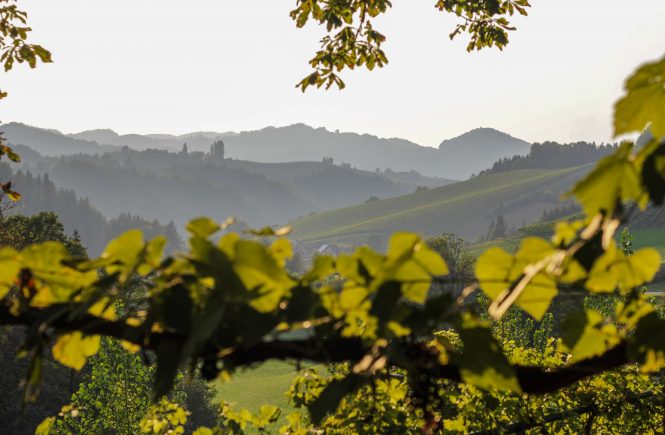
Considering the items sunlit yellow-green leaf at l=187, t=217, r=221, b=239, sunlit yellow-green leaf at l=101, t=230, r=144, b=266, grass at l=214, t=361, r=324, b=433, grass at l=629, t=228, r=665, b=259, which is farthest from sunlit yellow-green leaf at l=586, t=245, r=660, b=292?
grass at l=629, t=228, r=665, b=259

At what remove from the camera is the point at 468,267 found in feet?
202

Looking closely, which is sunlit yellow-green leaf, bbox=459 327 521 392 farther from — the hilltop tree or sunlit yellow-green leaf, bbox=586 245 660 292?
sunlit yellow-green leaf, bbox=586 245 660 292

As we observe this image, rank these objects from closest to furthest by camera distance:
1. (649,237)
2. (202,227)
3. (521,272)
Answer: (202,227)
(521,272)
(649,237)

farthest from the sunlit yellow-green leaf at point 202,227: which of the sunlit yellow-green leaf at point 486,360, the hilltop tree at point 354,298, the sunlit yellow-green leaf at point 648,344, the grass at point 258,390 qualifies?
the grass at point 258,390

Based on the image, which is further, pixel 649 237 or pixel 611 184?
pixel 649 237

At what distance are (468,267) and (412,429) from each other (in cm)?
5870

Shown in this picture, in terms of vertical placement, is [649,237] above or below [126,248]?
below

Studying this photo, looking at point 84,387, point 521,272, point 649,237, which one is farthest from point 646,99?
point 649,237

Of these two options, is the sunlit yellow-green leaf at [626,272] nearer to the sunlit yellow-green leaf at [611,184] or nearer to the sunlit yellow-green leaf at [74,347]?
the sunlit yellow-green leaf at [611,184]

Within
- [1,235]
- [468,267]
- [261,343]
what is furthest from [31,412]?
[468,267]

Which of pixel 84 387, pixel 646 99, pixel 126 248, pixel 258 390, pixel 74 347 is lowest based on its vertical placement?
pixel 258 390

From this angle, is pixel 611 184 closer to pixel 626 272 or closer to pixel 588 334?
pixel 626 272

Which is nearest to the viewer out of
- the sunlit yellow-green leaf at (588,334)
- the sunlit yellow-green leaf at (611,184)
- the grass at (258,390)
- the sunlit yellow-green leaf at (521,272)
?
the sunlit yellow-green leaf at (611,184)

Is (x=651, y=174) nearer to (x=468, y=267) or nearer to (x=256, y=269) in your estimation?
(x=256, y=269)
